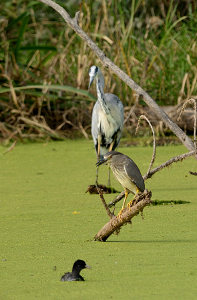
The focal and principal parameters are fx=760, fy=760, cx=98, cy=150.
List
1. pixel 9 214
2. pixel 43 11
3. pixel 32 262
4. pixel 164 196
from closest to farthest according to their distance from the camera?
pixel 32 262 → pixel 9 214 → pixel 164 196 → pixel 43 11

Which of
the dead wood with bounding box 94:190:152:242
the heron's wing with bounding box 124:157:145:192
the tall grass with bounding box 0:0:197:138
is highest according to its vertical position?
the heron's wing with bounding box 124:157:145:192

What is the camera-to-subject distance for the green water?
7.73ft

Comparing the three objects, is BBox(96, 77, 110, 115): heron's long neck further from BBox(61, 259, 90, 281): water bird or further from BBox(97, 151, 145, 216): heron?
BBox(61, 259, 90, 281): water bird

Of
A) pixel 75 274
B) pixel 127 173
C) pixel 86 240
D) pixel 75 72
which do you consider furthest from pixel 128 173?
pixel 75 72

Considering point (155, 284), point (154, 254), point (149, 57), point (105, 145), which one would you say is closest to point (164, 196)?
point (105, 145)

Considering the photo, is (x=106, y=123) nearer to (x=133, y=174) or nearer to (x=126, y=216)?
(x=133, y=174)

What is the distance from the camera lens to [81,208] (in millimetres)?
4039

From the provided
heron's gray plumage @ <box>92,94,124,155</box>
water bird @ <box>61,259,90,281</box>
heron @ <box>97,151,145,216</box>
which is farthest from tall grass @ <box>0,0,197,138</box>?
water bird @ <box>61,259,90,281</box>

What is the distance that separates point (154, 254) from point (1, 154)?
3.84m

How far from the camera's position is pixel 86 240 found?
3.14m

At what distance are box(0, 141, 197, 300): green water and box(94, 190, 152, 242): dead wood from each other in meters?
0.05

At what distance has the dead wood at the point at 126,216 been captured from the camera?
109 inches

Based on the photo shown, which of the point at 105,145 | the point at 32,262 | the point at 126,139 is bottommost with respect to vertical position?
the point at 126,139

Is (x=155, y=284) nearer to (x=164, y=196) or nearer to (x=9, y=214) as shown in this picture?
(x=9, y=214)
